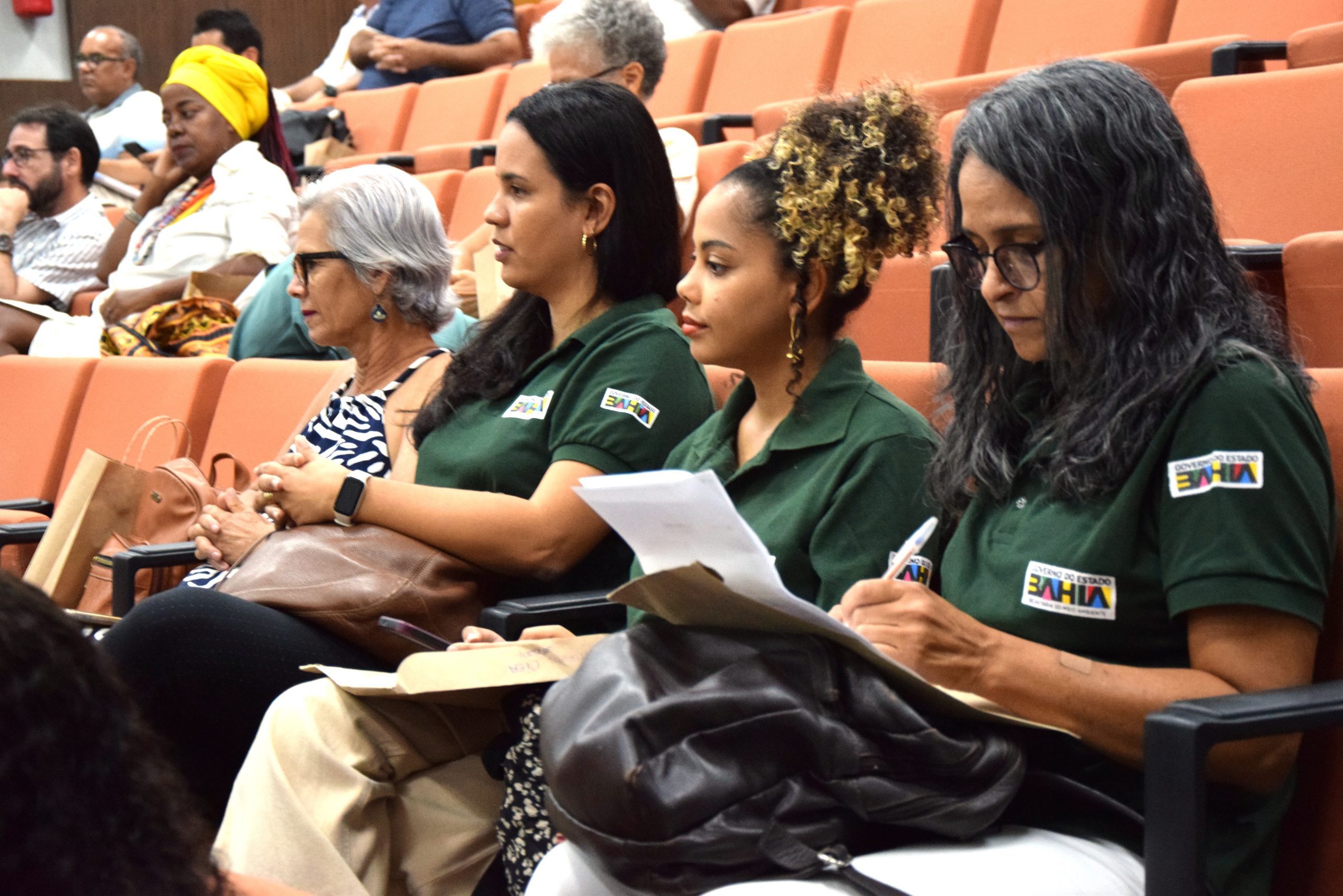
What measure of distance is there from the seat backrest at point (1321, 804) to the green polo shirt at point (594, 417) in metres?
0.82

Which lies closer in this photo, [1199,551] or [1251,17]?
[1199,551]

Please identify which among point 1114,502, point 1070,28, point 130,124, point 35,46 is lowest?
point 130,124

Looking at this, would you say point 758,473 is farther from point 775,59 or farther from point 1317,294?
point 775,59

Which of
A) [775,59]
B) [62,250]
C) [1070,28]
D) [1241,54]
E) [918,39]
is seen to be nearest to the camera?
[1241,54]

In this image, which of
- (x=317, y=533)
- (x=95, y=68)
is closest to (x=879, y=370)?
(x=317, y=533)

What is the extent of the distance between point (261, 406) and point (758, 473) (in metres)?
1.47

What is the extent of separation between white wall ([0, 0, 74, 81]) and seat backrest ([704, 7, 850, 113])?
16.8ft

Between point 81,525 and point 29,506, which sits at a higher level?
point 81,525

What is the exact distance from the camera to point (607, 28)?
3.07m

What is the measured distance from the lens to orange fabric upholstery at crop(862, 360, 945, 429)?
1664 mm

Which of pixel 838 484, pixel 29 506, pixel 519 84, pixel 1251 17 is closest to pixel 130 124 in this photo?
pixel 519 84

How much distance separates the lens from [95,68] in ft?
21.7

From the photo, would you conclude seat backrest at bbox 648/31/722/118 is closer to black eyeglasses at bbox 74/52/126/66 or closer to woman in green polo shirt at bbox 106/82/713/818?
woman in green polo shirt at bbox 106/82/713/818

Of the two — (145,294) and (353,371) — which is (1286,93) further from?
(145,294)
